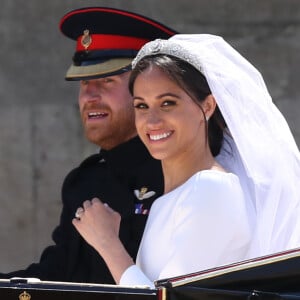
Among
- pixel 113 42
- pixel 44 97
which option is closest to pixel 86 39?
pixel 113 42

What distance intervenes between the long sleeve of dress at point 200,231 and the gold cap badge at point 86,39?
104 centimetres

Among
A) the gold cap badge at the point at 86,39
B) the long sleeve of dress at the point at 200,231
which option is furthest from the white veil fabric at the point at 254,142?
the gold cap badge at the point at 86,39

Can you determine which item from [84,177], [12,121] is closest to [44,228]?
[12,121]

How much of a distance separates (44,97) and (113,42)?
223 cm

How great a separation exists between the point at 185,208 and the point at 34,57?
3.24m

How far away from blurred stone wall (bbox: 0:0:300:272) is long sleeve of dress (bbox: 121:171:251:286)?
3058 millimetres

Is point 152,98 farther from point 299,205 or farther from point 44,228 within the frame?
point 44,228

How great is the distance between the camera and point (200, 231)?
314cm

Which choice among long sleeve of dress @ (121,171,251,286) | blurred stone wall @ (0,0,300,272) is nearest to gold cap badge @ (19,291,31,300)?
long sleeve of dress @ (121,171,251,286)

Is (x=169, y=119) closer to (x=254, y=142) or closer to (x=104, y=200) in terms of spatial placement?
(x=254, y=142)

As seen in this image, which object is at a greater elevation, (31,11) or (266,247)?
(31,11)

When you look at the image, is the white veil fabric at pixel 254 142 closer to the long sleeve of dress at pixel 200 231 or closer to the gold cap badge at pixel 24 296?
the long sleeve of dress at pixel 200 231

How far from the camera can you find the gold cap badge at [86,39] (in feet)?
13.6

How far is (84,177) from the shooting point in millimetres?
4145
